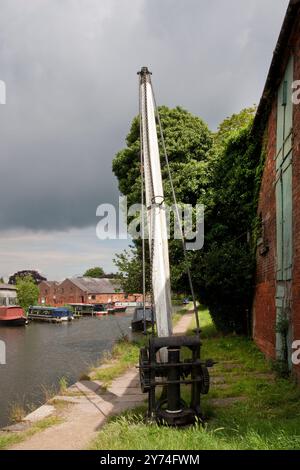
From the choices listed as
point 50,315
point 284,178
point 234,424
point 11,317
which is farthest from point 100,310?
point 234,424

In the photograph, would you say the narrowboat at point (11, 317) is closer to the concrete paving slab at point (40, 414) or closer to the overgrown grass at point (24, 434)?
the concrete paving slab at point (40, 414)

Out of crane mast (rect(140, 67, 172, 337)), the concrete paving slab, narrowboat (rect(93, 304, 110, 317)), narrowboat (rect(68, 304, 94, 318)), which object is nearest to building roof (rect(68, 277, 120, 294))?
narrowboat (rect(93, 304, 110, 317))

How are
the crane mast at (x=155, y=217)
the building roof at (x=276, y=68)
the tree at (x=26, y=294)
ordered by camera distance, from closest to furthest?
the crane mast at (x=155, y=217), the building roof at (x=276, y=68), the tree at (x=26, y=294)

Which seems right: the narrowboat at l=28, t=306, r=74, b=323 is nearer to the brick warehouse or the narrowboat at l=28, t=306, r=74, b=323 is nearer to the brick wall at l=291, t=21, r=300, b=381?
the brick warehouse

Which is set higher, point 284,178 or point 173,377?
point 284,178

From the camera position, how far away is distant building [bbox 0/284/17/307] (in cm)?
5591

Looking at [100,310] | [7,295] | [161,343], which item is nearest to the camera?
[161,343]

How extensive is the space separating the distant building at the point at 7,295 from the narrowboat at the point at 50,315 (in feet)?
18.8

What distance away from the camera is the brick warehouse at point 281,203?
8.98m

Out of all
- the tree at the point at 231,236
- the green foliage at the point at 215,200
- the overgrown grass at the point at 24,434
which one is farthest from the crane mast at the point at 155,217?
the tree at the point at 231,236

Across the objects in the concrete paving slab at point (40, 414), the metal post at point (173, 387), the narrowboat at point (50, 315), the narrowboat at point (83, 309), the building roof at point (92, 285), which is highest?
the metal post at point (173, 387)

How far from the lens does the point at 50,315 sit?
1976 inches

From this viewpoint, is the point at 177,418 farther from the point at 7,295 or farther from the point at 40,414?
the point at 7,295

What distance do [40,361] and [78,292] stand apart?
51.8m
